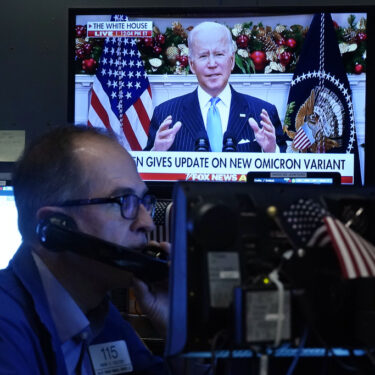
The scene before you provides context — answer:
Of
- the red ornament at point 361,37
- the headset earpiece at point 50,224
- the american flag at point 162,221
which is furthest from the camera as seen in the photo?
the red ornament at point 361,37

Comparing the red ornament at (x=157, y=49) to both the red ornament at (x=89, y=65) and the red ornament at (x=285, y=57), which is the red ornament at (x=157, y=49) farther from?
the red ornament at (x=285, y=57)

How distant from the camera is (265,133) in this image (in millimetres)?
2416

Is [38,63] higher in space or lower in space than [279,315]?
higher

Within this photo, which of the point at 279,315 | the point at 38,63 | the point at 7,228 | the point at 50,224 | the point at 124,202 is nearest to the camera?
the point at 279,315

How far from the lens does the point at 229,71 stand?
243cm

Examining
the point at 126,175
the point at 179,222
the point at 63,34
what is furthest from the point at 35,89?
the point at 179,222

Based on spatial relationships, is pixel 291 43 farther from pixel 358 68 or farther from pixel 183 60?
pixel 183 60

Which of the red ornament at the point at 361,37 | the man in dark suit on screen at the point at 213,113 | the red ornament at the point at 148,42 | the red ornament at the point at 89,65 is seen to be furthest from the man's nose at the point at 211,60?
the red ornament at the point at 361,37

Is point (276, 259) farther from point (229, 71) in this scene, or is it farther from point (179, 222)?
point (229, 71)

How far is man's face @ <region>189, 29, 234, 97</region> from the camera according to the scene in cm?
243

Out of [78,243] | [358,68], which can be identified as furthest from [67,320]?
[358,68]

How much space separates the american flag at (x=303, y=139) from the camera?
2.41 meters

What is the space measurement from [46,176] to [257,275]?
0.64 m

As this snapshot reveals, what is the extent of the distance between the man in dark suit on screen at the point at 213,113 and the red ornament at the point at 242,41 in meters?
0.03
